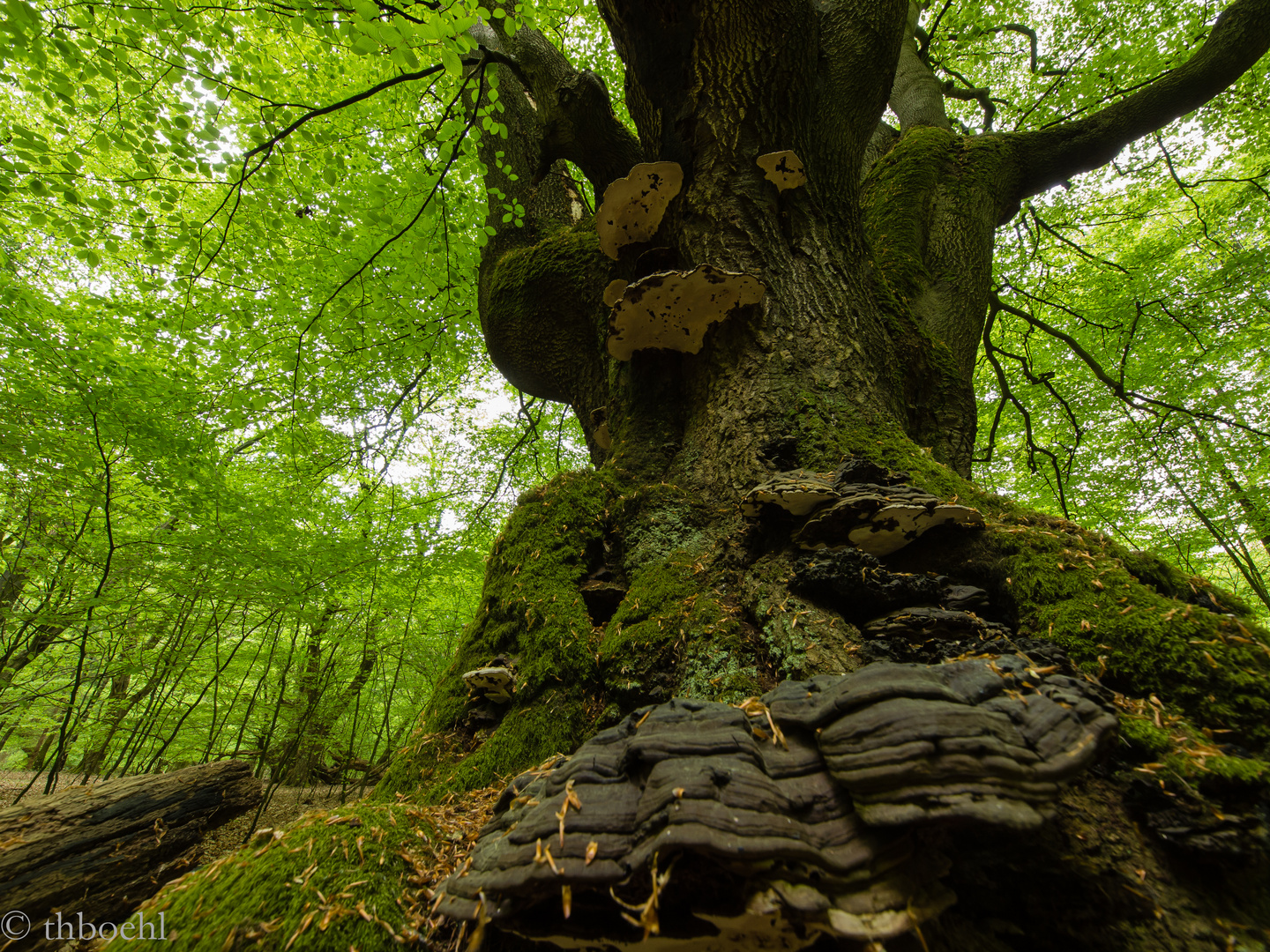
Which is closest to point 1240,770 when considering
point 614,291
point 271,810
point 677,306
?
point 677,306

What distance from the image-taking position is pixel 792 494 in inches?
80.9

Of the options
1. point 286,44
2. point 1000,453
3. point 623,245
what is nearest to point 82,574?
point 623,245

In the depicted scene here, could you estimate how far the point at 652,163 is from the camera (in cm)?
316

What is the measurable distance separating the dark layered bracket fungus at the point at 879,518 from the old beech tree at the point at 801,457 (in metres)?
0.13

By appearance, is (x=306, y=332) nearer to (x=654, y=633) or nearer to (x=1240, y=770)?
(x=654, y=633)

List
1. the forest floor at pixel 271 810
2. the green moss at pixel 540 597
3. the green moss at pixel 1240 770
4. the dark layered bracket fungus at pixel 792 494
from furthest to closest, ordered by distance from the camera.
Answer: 1. the forest floor at pixel 271 810
2. the green moss at pixel 540 597
3. the dark layered bracket fungus at pixel 792 494
4. the green moss at pixel 1240 770

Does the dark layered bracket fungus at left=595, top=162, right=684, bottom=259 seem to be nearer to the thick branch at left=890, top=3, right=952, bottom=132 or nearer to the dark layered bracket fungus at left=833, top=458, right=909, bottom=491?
the dark layered bracket fungus at left=833, top=458, right=909, bottom=491

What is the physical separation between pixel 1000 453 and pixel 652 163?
1040 centimetres

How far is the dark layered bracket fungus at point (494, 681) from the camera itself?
212cm

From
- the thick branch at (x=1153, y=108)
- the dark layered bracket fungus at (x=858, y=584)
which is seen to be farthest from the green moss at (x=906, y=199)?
the dark layered bracket fungus at (x=858, y=584)

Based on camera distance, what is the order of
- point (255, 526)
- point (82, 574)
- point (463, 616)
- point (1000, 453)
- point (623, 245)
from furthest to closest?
point (1000, 453) → point (463, 616) → point (255, 526) → point (82, 574) → point (623, 245)

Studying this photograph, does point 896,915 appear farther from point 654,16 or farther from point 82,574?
point 82,574

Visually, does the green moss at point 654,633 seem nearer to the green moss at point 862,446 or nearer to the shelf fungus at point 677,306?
the green moss at point 862,446

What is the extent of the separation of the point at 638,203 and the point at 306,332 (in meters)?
3.33
